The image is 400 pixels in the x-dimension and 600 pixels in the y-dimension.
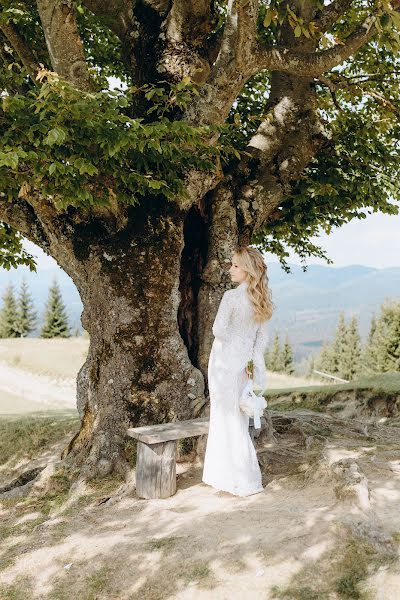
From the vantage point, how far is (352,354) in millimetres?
84875

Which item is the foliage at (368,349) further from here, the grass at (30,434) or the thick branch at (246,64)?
the thick branch at (246,64)

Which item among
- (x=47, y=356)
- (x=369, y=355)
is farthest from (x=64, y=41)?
(x=369, y=355)

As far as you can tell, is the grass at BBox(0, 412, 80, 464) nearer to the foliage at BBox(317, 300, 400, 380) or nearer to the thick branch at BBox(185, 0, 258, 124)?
the thick branch at BBox(185, 0, 258, 124)

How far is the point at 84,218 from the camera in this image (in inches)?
356

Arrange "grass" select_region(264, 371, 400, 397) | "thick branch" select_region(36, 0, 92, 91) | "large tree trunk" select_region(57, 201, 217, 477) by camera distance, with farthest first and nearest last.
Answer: "grass" select_region(264, 371, 400, 397)
"large tree trunk" select_region(57, 201, 217, 477)
"thick branch" select_region(36, 0, 92, 91)

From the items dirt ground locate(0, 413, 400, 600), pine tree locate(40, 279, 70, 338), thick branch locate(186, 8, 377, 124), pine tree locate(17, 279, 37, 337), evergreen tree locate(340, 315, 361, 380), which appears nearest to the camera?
dirt ground locate(0, 413, 400, 600)

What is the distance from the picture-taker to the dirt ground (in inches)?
185

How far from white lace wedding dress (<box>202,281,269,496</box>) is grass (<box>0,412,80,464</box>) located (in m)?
6.47

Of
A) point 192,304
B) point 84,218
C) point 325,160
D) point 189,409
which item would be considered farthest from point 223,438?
point 325,160

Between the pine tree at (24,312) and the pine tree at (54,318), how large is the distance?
7252 millimetres

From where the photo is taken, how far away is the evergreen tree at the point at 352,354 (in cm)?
8425

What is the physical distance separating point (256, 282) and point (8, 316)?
7116cm

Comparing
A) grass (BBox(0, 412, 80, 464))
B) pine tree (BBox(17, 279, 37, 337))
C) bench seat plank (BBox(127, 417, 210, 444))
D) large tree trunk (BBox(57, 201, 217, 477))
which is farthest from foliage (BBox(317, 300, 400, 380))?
bench seat plank (BBox(127, 417, 210, 444))

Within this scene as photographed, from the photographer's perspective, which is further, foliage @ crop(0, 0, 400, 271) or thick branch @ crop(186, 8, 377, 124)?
thick branch @ crop(186, 8, 377, 124)
